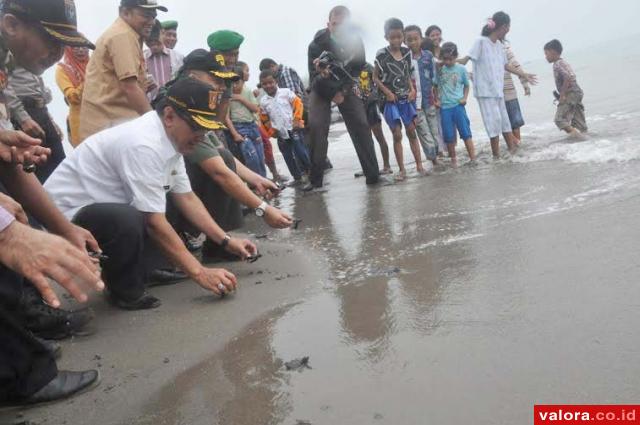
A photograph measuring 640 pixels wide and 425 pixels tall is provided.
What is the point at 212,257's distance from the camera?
3465 mm

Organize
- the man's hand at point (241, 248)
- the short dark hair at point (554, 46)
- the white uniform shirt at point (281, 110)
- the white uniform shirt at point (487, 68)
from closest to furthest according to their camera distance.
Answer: the man's hand at point (241, 248), the white uniform shirt at point (487, 68), the white uniform shirt at point (281, 110), the short dark hair at point (554, 46)

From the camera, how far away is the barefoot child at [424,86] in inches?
251

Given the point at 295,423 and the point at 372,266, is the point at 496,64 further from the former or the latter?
the point at 295,423

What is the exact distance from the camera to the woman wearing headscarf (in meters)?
4.18

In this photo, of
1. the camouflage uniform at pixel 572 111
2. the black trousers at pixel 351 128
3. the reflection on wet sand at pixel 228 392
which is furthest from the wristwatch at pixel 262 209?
the camouflage uniform at pixel 572 111

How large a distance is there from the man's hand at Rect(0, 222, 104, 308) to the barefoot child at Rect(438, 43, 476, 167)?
5.55 metres

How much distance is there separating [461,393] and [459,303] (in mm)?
697

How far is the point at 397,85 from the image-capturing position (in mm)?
6074

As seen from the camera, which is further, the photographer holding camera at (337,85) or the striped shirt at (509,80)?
the striped shirt at (509,80)

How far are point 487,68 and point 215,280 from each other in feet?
16.7

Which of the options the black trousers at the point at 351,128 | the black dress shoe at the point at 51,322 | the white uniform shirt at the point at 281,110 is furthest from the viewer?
the white uniform shirt at the point at 281,110

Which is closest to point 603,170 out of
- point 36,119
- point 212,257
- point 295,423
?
point 212,257

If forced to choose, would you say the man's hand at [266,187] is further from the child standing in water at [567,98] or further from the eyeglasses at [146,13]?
the child standing in water at [567,98]

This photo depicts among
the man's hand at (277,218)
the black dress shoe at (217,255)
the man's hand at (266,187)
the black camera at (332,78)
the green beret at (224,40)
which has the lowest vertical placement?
the black dress shoe at (217,255)
